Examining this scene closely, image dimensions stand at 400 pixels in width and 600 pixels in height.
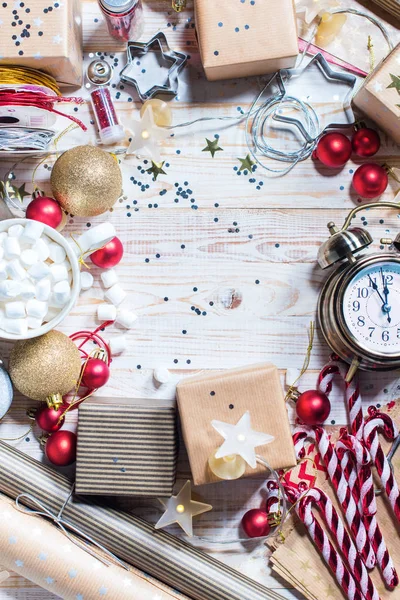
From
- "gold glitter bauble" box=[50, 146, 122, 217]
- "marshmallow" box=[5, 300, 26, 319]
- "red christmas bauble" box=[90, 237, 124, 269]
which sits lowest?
"marshmallow" box=[5, 300, 26, 319]

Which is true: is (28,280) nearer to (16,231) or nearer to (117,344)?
(16,231)

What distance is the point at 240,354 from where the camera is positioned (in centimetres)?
148

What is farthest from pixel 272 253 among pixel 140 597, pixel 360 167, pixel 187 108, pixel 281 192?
pixel 140 597

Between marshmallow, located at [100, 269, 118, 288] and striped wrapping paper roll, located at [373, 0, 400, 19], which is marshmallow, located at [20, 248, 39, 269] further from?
striped wrapping paper roll, located at [373, 0, 400, 19]

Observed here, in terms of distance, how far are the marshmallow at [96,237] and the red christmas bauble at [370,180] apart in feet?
1.76

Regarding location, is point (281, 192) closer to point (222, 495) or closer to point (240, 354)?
point (240, 354)

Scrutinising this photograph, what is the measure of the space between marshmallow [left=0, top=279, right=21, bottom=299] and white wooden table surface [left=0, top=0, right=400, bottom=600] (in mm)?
214

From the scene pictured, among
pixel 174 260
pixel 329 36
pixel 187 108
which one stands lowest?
pixel 174 260

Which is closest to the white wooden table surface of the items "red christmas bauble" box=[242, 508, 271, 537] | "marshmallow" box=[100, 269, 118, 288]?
"marshmallow" box=[100, 269, 118, 288]

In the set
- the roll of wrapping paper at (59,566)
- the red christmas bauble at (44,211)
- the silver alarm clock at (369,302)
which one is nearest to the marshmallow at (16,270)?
the red christmas bauble at (44,211)

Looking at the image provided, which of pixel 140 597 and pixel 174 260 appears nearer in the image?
pixel 140 597

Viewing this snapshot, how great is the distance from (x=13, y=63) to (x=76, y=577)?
3.42 ft

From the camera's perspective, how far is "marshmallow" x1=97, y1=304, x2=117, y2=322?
4.78 feet

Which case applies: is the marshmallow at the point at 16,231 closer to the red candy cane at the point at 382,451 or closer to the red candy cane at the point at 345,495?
the red candy cane at the point at 345,495
